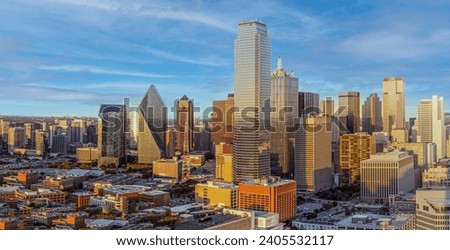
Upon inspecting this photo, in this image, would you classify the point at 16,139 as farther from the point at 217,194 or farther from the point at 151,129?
the point at 217,194

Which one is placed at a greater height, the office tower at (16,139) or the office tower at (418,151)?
the office tower at (16,139)

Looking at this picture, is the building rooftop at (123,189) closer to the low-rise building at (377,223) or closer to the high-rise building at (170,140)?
the low-rise building at (377,223)

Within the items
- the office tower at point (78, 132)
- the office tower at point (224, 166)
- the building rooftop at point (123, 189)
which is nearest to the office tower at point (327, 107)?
the office tower at point (224, 166)

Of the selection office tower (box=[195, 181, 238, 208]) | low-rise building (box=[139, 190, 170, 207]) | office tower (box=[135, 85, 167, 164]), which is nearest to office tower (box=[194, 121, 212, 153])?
office tower (box=[135, 85, 167, 164])

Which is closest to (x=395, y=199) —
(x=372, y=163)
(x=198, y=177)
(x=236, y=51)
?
(x=372, y=163)

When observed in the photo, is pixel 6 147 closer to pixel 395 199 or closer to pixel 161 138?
pixel 161 138

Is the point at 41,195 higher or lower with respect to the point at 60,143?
lower

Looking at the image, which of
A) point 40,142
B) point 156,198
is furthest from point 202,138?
point 156,198
